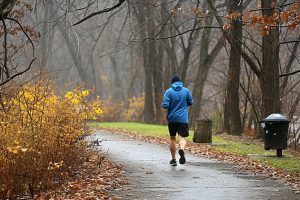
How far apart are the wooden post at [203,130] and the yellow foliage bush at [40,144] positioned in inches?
234

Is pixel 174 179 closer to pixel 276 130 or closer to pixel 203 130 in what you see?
pixel 276 130

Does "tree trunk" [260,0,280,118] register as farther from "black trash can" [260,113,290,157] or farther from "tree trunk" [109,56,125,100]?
Result: "tree trunk" [109,56,125,100]

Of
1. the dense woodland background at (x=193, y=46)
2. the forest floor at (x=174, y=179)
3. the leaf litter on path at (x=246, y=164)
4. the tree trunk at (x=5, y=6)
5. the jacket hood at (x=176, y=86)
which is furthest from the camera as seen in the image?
the dense woodland background at (x=193, y=46)

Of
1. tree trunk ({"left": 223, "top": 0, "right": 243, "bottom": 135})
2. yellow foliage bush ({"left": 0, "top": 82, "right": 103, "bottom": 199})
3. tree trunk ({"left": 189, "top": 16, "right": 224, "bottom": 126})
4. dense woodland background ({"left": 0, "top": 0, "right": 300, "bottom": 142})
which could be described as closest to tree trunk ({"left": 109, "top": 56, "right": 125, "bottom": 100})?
dense woodland background ({"left": 0, "top": 0, "right": 300, "bottom": 142})

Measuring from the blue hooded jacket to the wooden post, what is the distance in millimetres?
6843

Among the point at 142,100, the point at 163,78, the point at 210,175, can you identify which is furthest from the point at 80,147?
A: the point at 142,100

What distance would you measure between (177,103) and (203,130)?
7230mm

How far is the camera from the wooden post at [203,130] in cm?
2075

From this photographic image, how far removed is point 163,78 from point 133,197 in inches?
1219

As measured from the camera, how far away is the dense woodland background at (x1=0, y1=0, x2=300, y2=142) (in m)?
14.7

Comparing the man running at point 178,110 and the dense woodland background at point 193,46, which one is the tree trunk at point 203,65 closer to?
the dense woodland background at point 193,46

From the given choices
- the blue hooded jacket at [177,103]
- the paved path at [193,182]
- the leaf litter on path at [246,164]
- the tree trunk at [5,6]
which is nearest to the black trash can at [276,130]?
the leaf litter on path at [246,164]

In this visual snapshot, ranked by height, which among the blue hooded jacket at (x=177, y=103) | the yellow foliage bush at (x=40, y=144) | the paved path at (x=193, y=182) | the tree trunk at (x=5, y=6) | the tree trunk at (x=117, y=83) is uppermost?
the tree trunk at (x=117, y=83)

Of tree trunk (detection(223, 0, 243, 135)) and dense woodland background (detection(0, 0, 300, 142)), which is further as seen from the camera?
tree trunk (detection(223, 0, 243, 135))
